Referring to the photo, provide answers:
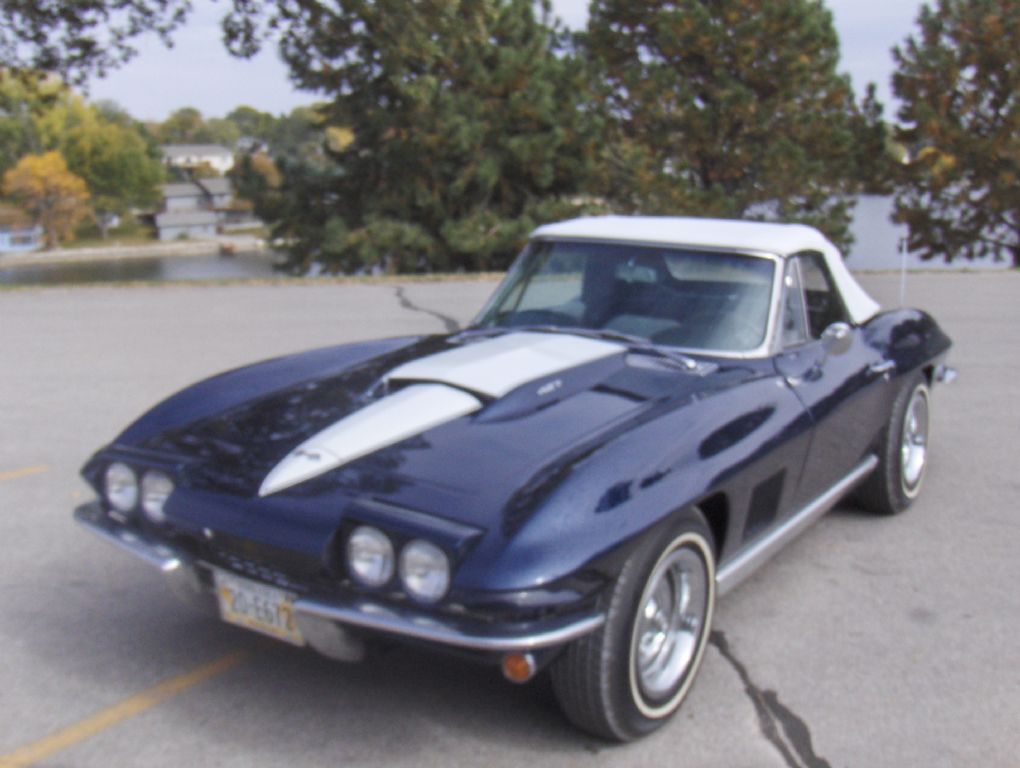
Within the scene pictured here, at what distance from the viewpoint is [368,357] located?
4.49 m

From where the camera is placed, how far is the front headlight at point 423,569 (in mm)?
2752

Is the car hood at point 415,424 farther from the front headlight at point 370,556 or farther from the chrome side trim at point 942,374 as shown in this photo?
the chrome side trim at point 942,374

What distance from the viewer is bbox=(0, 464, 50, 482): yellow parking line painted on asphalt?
5.74 metres

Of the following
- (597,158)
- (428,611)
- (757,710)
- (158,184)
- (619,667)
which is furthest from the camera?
(158,184)

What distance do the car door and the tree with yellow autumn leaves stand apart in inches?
3426

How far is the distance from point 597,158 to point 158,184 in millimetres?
84537

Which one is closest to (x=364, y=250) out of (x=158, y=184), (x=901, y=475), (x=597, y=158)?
(x=597, y=158)

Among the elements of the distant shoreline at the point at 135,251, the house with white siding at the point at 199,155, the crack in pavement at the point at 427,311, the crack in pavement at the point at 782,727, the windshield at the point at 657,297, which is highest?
the house with white siding at the point at 199,155

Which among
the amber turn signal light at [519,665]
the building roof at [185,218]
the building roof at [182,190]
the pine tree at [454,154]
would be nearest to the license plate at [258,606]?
the amber turn signal light at [519,665]

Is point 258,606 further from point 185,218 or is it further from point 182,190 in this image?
point 182,190

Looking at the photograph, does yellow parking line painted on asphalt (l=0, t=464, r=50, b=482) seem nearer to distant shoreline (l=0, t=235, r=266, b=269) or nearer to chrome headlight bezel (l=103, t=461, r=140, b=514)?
chrome headlight bezel (l=103, t=461, r=140, b=514)

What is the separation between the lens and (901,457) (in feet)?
16.6

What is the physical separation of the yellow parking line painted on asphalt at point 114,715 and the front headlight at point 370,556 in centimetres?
95

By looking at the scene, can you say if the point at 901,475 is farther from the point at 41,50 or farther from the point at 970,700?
the point at 41,50
